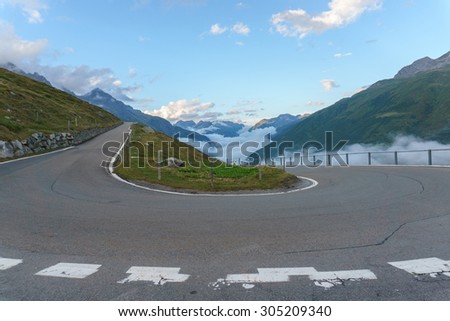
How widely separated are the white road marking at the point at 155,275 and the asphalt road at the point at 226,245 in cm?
3

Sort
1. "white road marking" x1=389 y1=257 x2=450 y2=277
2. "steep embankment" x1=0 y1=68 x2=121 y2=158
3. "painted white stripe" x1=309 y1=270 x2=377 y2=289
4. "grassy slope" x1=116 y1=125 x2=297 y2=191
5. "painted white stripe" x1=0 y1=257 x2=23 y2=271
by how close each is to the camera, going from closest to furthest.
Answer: "painted white stripe" x1=309 y1=270 x2=377 y2=289 < "white road marking" x1=389 y1=257 x2=450 y2=277 < "painted white stripe" x1=0 y1=257 x2=23 y2=271 < "grassy slope" x1=116 y1=125 x2=297 y2=191 < "steep embankment" x1=0 y1=68 x2=121 y2=158

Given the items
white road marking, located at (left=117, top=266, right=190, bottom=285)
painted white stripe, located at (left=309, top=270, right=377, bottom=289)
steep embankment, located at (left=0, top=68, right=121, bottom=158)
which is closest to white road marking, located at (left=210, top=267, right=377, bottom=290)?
painted white stripe, located at (left=309, top=270, right=377, bottom=289)

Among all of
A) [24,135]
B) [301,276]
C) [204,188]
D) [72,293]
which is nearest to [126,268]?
[72,293]

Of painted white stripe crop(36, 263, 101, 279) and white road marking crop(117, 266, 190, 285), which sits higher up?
painted white stripe crop(36, 263, 101, 279)

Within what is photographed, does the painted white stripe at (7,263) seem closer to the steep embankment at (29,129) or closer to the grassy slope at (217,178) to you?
the grassy slope at (217,178)

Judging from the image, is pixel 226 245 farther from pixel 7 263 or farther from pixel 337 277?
pixel 7 263

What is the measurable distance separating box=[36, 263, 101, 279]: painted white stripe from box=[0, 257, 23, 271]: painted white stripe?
0.64 meters

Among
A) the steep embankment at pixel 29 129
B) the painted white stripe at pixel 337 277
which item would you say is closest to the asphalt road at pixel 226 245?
the painted white stripe at pixel 337 277

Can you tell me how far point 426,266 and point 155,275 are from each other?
153 inches

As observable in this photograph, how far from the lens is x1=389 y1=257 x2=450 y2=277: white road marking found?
181 inches

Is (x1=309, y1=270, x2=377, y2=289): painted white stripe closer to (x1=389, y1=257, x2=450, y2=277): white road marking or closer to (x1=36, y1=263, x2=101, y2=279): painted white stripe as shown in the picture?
(x1=389, y1=257, x2=450, y2=277): white road marking

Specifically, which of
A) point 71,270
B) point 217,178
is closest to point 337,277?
point 71,270

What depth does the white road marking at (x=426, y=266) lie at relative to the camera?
4604 millimetres
